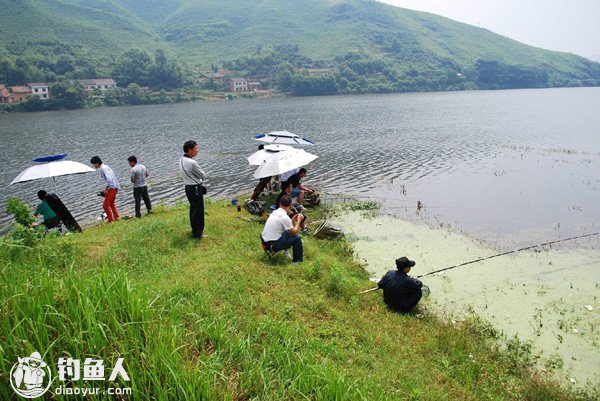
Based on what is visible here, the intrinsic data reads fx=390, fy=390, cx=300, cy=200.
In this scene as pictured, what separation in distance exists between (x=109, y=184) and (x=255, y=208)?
17.8 ft

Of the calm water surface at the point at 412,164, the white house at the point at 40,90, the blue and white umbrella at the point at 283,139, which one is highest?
the white house at the point at 40,90

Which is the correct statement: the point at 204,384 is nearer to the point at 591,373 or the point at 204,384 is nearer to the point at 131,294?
the point at 131,294

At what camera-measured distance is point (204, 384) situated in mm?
4203

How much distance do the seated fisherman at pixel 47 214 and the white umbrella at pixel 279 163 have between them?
7.13 m

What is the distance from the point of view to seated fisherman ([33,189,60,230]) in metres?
13.2

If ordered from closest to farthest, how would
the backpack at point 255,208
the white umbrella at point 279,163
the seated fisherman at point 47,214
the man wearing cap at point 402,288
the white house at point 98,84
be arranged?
the man wearing cap at point 402,288
the seated fisherman at point 47,214
the white umbrella at point 279,163
the backpack at point 255,208
the white house at point 98,84

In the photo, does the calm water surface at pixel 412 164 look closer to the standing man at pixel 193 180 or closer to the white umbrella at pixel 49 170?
the white umbrella at pixel 49 170

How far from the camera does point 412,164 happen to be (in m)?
32.1

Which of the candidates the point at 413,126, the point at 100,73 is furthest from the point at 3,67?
the point at 413,126

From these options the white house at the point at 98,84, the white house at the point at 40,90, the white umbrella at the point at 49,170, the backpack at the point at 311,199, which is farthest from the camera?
the white house at the point at 98,84

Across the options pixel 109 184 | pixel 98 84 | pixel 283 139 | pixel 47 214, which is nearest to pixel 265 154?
pixel 283 139

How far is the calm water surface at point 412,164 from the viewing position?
20125 millimetres

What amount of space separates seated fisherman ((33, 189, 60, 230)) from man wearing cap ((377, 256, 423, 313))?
11.4 metres

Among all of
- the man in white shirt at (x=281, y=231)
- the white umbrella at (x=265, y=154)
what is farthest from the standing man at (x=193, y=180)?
the white umbrella at (x=265, y=154)
